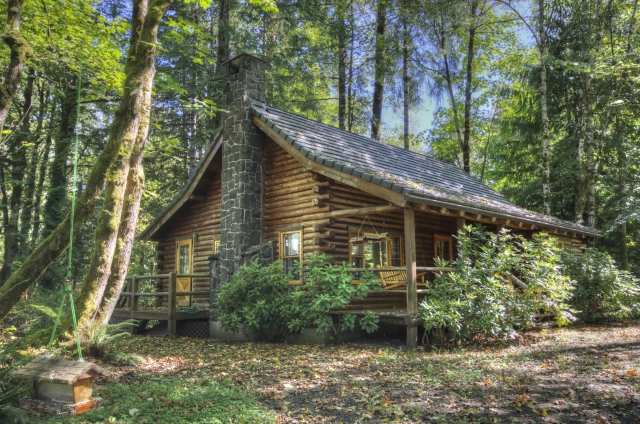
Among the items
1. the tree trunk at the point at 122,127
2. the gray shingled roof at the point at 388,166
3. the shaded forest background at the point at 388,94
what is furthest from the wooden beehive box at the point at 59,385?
the shaded forest background at the point at 388,94

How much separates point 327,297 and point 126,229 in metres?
4.04

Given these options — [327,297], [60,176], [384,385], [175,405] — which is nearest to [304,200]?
[327,297]

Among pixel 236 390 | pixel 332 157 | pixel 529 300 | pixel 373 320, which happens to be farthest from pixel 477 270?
pixel 236 390

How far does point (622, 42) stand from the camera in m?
20.8

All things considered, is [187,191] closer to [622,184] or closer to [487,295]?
[487,295]

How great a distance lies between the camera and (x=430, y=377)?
636 centimetres

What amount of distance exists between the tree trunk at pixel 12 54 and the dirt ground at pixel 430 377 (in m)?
3.91

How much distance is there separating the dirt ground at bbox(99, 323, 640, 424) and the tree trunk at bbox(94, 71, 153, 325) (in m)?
1.11

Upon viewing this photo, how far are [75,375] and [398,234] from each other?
10.2m

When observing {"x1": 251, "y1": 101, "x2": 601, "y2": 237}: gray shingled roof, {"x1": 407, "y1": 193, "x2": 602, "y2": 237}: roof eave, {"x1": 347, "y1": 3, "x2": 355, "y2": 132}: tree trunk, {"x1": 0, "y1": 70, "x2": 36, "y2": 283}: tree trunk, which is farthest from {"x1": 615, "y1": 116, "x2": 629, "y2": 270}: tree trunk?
{"x1": 0, "y1": 70, "x2": 36, "y2": 283}: tree trunk

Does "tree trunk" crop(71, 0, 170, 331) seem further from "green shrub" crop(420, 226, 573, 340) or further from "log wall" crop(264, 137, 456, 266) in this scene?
"green shrub" crop(420, 226, 573, 340)

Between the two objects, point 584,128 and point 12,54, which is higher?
point 584,128

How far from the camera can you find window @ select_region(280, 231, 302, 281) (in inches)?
472

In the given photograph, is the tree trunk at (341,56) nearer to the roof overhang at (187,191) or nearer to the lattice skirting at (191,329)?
the roof overhang at (187,191)
